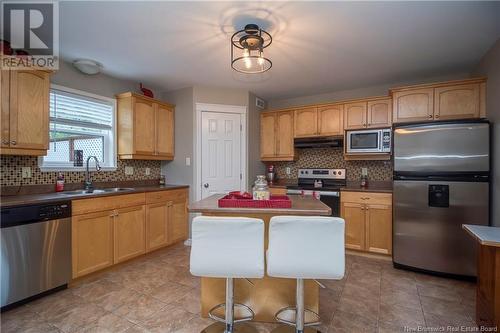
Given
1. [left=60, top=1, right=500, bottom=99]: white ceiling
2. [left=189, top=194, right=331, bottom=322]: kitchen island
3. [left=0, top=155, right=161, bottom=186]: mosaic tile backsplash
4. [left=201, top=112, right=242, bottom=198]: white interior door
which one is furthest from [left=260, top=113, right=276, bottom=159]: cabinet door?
[left=189, top=194, right=331, bottom=322]: kitchen island

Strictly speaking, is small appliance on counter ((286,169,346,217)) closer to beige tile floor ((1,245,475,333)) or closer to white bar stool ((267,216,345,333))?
beige tile floor ((1,245,475,333))

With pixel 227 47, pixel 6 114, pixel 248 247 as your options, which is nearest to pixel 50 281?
pixel 6 114

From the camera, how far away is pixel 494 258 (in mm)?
1593

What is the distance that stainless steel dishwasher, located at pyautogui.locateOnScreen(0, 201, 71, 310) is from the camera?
2.03 metres

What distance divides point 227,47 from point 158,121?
69.5 inches

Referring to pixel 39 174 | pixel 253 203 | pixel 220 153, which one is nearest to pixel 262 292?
pixel 253 203

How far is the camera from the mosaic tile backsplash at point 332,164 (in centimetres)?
383

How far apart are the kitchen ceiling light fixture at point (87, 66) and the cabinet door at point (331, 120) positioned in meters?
3.16

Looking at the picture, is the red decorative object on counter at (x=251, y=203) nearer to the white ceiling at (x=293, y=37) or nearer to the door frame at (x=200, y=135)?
the white ceiling at (x=293, y=37)

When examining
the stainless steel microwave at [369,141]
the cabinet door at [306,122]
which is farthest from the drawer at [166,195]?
the stainless steel microwave at [369,141]

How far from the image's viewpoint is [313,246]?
4.61 feet

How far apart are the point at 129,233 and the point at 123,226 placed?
13cm

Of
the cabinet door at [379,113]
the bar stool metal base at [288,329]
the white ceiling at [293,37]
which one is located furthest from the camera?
the cabinet door at [379,113]

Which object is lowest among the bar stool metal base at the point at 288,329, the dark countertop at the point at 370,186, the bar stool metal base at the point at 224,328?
the bar stool metal base at the point at 224,328
